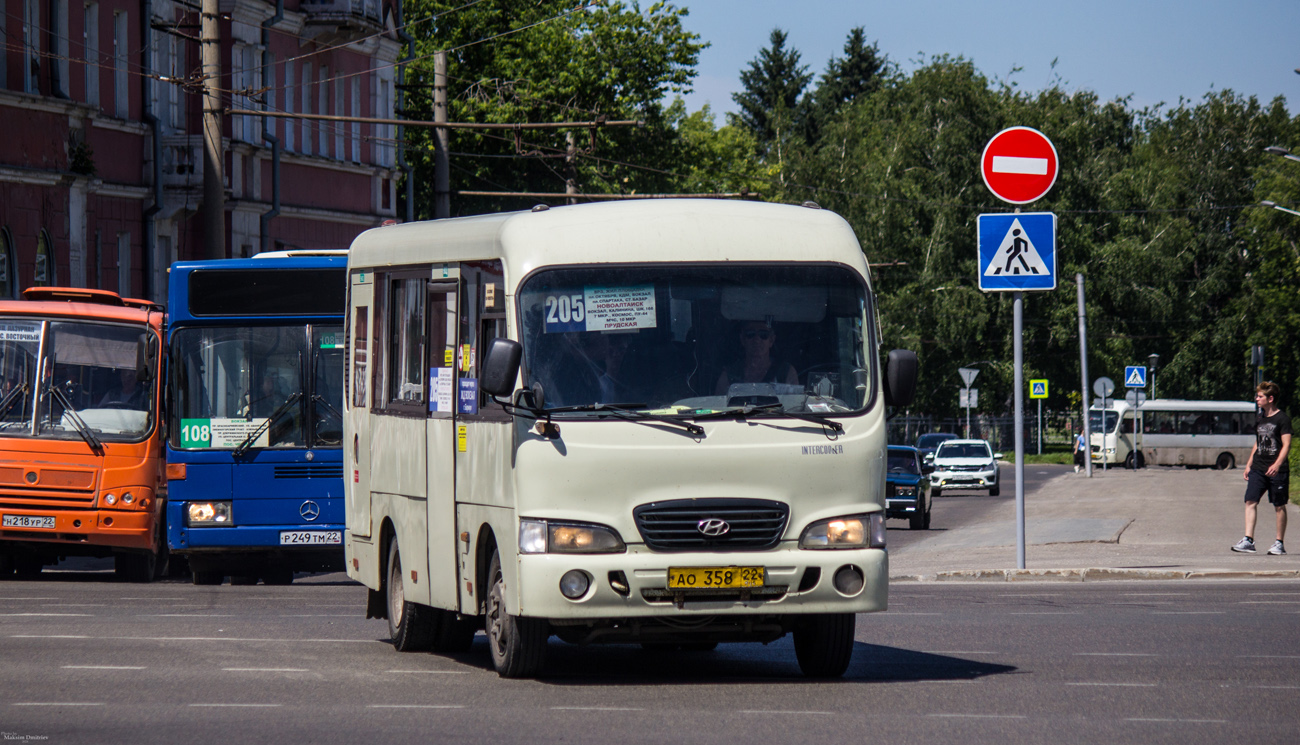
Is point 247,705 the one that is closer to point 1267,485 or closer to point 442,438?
point 442,438

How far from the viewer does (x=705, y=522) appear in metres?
10.4

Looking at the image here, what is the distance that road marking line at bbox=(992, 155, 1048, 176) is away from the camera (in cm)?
1905

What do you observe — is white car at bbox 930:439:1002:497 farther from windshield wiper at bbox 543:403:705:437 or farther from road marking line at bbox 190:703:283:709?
road marking line at bbox 190:703:283:709

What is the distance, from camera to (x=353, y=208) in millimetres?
48812

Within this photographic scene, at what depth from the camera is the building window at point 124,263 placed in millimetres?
37781

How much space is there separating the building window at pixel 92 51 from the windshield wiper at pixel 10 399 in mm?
17147

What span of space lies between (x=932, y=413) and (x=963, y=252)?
821 centimetres

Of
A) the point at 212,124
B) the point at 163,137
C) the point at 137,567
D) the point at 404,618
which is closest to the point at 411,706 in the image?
the point at 404,618

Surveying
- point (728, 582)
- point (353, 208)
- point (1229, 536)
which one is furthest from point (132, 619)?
point (353, 208)

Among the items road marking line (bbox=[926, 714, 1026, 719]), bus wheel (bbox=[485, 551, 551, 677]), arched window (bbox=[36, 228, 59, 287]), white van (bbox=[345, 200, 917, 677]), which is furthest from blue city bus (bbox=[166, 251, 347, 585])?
arched window (bbox=[36, 228, 59, 287])

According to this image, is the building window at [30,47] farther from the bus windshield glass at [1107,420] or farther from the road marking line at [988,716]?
the bus windshield glass at [1107,420]

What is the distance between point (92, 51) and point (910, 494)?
16.3 metres

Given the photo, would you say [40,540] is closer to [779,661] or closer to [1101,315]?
[779,661]

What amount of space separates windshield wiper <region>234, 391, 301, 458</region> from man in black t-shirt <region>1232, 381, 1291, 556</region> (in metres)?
9.84
